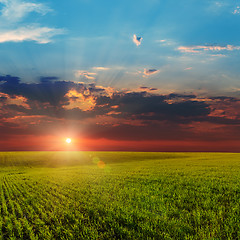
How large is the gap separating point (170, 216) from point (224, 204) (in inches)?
185

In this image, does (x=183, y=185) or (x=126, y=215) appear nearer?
(x=126, y=215)

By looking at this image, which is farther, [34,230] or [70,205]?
[70,205]

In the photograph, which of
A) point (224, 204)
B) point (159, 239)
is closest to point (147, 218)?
point (159, 239)

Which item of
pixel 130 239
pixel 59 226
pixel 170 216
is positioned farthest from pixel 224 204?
pixel 59 226

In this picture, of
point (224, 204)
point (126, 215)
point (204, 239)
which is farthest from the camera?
point (224, 204)

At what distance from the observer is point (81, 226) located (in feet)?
35.5

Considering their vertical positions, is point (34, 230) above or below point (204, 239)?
below

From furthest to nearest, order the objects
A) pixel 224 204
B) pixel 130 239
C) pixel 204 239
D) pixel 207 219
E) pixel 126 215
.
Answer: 1. pixel 224 204
2. pixel 126 215
3. pixel 207 219
4. pixel 130 239
5. pixel 204 239

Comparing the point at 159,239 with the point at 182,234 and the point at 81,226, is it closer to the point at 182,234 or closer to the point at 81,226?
the point at 182,234

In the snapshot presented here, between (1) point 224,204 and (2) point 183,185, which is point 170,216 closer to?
(1) point 224,204

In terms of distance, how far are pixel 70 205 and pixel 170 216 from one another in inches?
295

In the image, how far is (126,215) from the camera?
11.4 meters

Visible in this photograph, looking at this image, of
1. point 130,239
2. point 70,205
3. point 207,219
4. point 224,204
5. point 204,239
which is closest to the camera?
point 204,239

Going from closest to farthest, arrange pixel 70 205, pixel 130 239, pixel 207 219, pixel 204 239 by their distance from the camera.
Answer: pixel 204 239 < pixel 130 239 < pixel 207 219 < pixel 70 205
